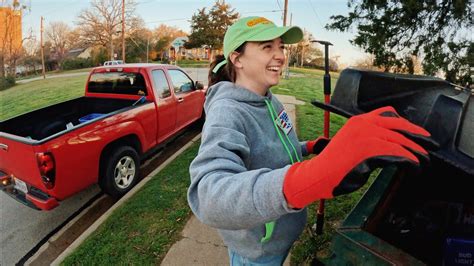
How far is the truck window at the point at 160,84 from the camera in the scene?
5258 millimetres

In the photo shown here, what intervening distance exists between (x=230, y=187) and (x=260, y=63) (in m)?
0.74

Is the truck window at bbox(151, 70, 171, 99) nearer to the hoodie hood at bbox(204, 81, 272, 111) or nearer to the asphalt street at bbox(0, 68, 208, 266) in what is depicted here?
the asphalt street at bbox(0, 68, 208, 266)

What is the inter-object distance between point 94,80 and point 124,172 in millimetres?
2318

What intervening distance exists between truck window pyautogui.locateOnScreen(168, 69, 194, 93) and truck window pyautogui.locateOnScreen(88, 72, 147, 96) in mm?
731

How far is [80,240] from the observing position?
3.35 meters

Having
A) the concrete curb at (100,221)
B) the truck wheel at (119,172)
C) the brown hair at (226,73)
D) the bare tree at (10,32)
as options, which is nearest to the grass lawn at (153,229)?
the concrete curb at (100,221)

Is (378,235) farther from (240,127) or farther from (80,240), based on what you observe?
(80,240)

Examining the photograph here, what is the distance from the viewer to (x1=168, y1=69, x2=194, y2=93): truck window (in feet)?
19.3

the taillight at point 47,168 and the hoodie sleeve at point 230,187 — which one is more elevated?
the hoodie sleeve at point 230,187

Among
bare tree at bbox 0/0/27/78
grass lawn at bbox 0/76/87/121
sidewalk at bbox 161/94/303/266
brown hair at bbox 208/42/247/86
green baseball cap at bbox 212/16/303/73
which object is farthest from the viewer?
bare tree at bbox 0/0/27/78

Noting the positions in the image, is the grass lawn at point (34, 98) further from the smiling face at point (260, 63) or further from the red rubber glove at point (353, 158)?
the red rubber glove at point (353, 158)

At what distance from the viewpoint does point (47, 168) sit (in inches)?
125

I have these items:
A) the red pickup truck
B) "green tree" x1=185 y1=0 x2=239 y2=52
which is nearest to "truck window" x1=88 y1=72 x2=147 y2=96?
the red pickup truck

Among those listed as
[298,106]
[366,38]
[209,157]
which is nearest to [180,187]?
[209,157]
